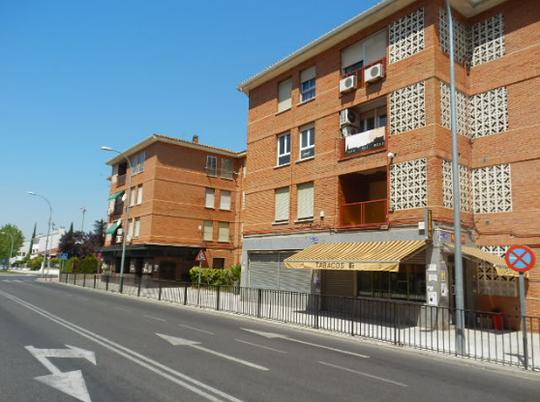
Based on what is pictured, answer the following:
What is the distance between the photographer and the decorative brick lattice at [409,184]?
16.7 m

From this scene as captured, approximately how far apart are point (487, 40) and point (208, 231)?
27419 millimetres

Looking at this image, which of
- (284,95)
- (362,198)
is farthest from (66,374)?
(284,95)

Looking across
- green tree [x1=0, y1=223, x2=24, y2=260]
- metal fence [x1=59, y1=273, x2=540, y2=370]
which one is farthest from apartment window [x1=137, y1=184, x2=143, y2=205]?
green tree [x1=0, y1=223, x2=24, y2=260]

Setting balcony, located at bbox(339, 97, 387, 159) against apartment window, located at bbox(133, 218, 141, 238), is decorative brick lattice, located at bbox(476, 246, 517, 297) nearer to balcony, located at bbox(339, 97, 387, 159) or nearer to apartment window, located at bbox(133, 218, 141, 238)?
balcony, located at bbox(339, 97, 387, 159)

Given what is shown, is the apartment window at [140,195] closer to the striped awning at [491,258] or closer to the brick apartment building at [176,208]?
the brick apartment building at [176,208]

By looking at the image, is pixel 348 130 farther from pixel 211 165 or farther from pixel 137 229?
pixel 137 229

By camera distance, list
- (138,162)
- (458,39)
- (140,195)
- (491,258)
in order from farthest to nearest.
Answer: (138,162)
(140,195)
(458,39)
(491,258)

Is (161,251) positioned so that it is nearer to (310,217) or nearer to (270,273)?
(270,273)

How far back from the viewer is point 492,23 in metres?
18.1

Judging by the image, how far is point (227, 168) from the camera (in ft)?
138

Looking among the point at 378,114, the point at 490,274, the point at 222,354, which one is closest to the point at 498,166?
the point at 490,274

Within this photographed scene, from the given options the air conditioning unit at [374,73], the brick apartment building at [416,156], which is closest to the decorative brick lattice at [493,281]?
the brick apartment building at [416,156]

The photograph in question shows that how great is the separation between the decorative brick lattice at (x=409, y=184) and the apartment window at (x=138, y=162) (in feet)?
88.6

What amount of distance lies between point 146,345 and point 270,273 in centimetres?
1376
